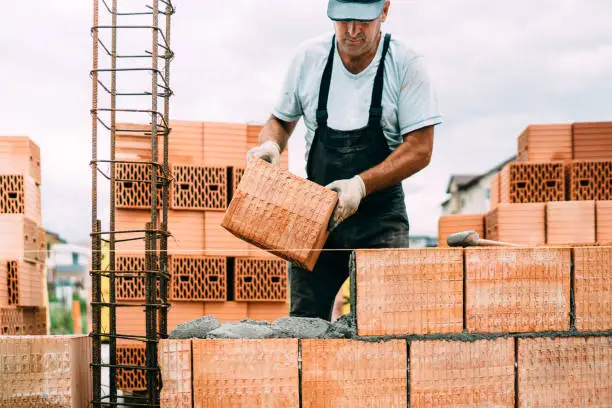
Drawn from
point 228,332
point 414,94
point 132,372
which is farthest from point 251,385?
point 132,372

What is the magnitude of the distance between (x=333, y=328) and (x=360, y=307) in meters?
0.20

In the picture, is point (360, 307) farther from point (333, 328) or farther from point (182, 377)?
point (182, 377)

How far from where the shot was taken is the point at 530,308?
2885 mm

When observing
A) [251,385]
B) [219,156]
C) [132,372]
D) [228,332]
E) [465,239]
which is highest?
[219,156]

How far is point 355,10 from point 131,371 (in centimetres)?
518

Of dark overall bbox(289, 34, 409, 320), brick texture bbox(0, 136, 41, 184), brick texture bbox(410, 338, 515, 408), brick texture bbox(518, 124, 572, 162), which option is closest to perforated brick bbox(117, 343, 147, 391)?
brick texture bbox(0, 136, 41, 184)

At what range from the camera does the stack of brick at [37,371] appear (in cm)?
303

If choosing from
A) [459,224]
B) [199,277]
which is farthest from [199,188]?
[459,224]

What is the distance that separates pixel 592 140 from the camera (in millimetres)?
8984

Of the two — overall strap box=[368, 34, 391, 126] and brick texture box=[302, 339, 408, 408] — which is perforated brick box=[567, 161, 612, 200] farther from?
brick texture box=[302, 339, 408, 408]

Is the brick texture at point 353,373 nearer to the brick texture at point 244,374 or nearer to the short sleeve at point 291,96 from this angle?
the brick texture at point 244,374

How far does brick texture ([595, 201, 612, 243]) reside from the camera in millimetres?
8422

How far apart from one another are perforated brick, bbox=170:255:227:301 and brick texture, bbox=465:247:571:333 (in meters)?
5.03

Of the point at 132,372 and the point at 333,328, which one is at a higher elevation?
the point at 333,328
